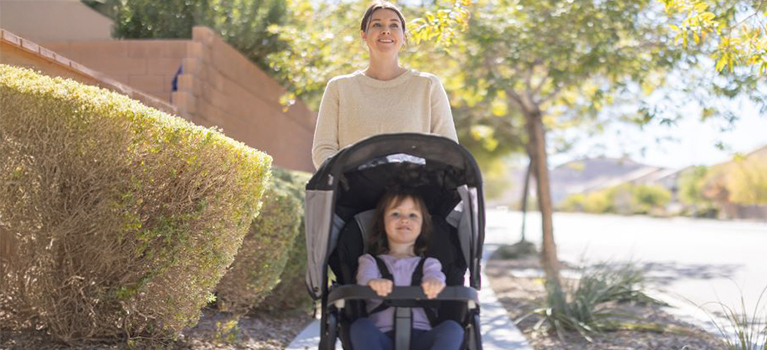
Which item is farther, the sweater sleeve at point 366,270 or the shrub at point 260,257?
the shrub at point 260,257

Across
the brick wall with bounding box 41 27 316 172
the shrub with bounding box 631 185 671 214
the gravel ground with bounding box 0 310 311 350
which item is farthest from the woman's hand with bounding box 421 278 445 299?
A: the shrub with bounding box 631 185 671 214

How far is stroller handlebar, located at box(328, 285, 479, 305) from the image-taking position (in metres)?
3.75

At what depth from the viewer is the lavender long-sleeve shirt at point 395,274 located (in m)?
3.98

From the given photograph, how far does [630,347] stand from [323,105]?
156 inches

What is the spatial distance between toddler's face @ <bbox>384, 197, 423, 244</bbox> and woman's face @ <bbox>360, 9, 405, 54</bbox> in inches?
34.5

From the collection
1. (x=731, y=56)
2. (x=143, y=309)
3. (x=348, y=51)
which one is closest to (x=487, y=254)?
(x=348, y=51)

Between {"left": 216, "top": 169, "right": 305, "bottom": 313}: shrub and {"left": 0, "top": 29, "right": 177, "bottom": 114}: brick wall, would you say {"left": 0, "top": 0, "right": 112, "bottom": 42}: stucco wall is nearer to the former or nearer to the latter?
{"left": 0, "top": 29, "right": 177, "bottom": 114}: brick wall

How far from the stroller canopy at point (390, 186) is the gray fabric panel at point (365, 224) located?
9cm

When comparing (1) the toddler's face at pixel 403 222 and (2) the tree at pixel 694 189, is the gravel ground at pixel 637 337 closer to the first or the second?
(1) the toddler's face at pixel 403 222

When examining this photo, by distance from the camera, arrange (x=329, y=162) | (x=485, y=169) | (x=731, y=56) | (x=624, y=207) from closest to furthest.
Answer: (x=329, y=162) < (x=731, y=56) < (x=485, y=169) < (x=624, y=207)

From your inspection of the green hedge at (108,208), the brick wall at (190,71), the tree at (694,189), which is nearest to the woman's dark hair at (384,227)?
the green hedge at (108,208)

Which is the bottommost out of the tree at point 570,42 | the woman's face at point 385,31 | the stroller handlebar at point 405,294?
the stroller handlebar at point 405,294

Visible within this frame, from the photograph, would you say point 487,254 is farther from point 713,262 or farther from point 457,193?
point 457,193

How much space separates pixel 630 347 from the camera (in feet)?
23.0
